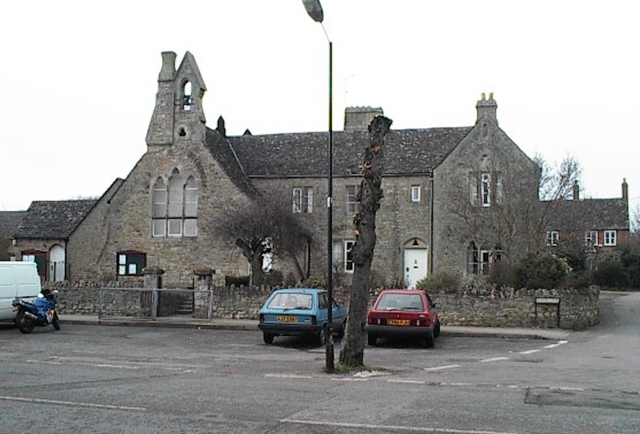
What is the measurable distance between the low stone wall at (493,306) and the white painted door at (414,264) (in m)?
9.64

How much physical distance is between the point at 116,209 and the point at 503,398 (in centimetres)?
3166

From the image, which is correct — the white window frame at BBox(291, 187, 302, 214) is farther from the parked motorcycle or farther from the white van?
the parked motorcycle

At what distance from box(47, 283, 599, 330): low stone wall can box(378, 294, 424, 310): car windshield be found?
574cm

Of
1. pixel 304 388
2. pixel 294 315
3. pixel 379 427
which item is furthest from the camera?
pixel 294 315

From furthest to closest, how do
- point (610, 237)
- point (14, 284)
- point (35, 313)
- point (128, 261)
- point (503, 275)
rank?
point (610, 237) → point (128, 261) → point (503, 275) → point (14, 284) → point (35, 313)

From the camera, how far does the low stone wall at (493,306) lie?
83.9ft

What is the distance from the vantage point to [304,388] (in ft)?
39.7

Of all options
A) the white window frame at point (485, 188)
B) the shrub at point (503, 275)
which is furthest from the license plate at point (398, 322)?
the white window frame at point (485, 188)

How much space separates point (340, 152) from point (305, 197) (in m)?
3.11

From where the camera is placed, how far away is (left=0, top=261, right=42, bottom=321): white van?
76.8 feet

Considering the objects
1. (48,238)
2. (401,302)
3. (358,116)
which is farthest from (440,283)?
(48,238)

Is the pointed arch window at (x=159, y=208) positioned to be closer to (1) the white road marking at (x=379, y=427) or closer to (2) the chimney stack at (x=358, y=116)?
(2) the chimney stack at (x=358, y=116)

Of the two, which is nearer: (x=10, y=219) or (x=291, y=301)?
(x=291, y=301)

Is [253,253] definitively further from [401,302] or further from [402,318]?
[402,318]
